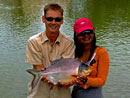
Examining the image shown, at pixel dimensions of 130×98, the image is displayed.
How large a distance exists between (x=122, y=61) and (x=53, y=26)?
7126 mm

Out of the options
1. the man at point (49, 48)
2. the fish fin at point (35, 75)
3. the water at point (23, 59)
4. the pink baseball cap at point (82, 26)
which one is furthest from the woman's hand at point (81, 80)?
the water at point (23, 59)

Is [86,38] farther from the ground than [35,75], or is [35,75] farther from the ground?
[86,38]

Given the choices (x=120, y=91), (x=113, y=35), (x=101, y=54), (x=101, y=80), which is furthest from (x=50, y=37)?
(x=113, y=35)

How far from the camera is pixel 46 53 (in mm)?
2984

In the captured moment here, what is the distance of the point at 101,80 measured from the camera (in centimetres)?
284

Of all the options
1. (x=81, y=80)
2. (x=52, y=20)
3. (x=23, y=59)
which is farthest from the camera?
(x=23, y=59)

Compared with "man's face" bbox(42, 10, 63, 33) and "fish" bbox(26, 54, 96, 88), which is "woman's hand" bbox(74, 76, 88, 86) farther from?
"man's face" bbox(42, 10, 63, 33)

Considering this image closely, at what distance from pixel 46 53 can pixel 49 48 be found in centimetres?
9

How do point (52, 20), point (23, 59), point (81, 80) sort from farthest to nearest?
1. point (23, 59)
2. point (52, 20)
3. point (81, 80)

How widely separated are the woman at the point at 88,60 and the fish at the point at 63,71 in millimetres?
116

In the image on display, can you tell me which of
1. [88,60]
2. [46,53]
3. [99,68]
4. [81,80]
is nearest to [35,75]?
[46,53]

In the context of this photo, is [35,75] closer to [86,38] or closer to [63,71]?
[63,71]

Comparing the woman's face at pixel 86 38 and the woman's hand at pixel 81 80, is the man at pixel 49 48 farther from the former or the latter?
the woman's hand at pixel 81 80

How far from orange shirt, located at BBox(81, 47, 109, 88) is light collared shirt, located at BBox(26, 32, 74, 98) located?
39cm
